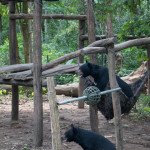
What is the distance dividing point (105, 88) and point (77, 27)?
964 cm

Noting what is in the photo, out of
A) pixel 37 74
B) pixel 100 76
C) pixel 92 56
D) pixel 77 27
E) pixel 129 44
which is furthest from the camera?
pixel 77 27

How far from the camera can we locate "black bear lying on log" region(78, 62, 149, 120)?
16.0 ft

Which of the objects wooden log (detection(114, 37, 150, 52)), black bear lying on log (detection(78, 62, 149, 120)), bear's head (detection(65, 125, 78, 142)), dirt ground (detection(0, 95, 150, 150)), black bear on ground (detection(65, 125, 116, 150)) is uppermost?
wooden log (detection(114, 37, 150, 52))

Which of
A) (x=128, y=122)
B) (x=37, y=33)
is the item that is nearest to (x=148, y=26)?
(x=37, y=33)

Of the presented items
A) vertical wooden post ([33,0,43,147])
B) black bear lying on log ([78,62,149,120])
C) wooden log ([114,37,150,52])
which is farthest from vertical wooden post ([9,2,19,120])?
wooden log ([114,37,150,52])

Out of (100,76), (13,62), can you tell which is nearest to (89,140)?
(100,76)

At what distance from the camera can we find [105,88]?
5203 millimetres

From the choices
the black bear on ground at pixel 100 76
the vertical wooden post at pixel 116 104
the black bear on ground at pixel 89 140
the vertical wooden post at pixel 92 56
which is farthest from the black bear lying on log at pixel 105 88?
the vertical wooden post at pixel 116 104

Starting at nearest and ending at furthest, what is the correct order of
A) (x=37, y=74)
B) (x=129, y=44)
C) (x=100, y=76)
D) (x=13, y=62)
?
(x=129, y=44), (x=37, y=74), (x=100, y=76), (x=13, y=62)

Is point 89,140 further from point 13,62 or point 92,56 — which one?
point 13,62

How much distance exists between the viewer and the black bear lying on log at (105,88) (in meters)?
4.88

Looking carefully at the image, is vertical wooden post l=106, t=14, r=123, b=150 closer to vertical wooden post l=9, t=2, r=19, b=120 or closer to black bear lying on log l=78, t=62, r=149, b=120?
black bear lying on log l=78, t=62, r=149, b=120

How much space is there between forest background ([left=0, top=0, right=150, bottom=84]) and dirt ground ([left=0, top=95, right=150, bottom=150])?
174 cm

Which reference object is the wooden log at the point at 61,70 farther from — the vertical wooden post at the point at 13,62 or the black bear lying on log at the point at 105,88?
the vertical wooden post at the point at 13,62
